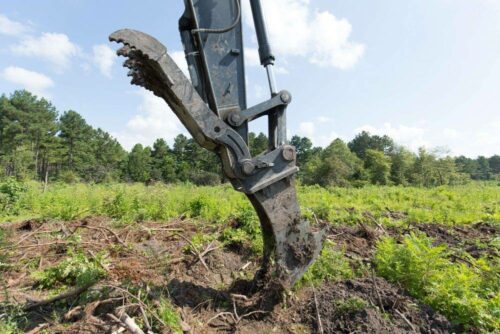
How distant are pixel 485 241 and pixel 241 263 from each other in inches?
202

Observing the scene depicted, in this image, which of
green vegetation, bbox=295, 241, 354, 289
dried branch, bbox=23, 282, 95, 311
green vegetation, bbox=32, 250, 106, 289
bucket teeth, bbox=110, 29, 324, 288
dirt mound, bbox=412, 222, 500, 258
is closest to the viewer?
bucket teeth, bbox=110, 29, 324, 288

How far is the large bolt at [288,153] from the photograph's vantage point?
2750 mm

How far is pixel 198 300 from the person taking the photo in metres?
3.00

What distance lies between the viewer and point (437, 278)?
10.3 ft

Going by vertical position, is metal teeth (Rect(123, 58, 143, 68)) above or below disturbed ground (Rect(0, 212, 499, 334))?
above

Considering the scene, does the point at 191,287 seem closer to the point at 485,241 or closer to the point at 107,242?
the point at 107,242

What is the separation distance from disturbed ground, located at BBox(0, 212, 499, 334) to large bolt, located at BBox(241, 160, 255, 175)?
1.21 m

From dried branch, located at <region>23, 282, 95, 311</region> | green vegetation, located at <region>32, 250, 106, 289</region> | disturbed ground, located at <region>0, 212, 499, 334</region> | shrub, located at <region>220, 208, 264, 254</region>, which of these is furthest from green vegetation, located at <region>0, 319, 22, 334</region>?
shrub, located at <region>220, 208, 264, 254</region>

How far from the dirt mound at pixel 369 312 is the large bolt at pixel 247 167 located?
1.35 m

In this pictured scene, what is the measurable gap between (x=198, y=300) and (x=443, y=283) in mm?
2442

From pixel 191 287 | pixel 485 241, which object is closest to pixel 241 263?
pixel 191 287

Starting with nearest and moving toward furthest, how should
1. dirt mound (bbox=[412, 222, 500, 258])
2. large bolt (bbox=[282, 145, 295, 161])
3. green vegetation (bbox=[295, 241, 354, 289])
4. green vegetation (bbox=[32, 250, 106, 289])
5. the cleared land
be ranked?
the cleared land
large bolt (bbox=[282, 145, 295, 161])
green vegetation (bbox=[295, 241, 354, 289])
green vegetation (bbox=[32, 250, 106, 289])
dirt mound (bbox=[412, 222, 500, 258])

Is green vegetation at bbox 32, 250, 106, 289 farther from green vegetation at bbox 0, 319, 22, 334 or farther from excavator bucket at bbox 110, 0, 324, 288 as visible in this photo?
excavator bucket at bbox 110, 0, 324, 288

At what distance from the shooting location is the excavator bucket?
8.16 ft
